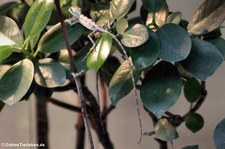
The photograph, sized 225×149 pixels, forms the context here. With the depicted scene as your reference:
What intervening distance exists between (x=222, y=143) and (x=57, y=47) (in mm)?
318

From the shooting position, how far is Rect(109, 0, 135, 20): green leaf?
550 mm

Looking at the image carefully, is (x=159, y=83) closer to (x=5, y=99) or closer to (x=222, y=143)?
(x=222, y=143)

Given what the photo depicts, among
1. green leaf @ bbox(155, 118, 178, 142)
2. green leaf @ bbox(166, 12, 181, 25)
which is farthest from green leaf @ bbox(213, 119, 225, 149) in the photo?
green leaf @ bbox(166, 12, 181, 25)

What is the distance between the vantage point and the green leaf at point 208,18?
1.86 feet

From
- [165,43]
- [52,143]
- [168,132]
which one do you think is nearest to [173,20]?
[165,43]

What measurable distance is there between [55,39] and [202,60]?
255mm

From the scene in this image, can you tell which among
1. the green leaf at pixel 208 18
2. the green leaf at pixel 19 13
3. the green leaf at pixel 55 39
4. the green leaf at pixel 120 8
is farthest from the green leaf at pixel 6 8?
the green leaf at pixel 208 18

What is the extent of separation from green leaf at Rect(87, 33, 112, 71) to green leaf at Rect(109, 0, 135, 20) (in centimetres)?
4

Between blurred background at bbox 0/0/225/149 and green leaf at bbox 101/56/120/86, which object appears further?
blurred background at bbox 0/0/225/149

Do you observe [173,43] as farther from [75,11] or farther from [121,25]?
[75,11]

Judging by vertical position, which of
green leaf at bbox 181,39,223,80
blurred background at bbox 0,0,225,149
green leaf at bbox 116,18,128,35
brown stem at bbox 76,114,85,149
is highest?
green leaf at bbox 116,18,128,35

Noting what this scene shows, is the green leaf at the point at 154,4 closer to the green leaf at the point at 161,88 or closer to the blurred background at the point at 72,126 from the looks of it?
the green leaf at the point at 161,88

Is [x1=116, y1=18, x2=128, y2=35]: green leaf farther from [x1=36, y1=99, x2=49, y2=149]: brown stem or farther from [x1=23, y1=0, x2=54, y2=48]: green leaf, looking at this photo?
[x1=36, y1=99, x2=49, y2=149]: brown stem

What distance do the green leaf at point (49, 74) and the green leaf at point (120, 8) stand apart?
0.42ft
